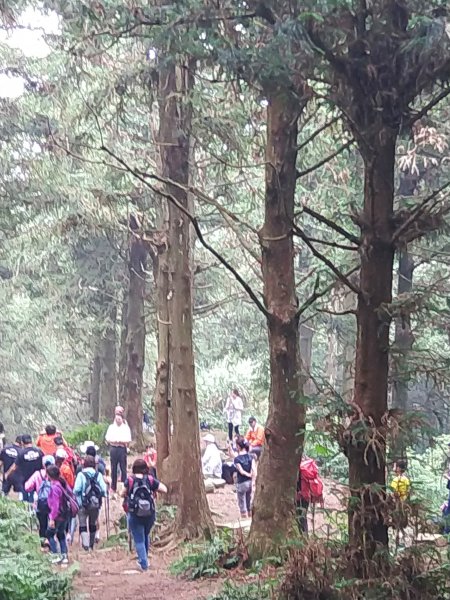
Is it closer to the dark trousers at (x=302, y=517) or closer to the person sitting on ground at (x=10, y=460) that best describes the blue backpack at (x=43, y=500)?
the dark trousers at (x=302, y=517)

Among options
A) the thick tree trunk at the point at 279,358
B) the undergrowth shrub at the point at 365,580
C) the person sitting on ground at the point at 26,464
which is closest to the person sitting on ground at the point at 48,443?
the person sitting on ground at the point at 26,464

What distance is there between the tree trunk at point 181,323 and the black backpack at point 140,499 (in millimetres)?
1933

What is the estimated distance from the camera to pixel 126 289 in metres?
23.8

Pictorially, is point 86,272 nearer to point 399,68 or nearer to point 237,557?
point 237,557

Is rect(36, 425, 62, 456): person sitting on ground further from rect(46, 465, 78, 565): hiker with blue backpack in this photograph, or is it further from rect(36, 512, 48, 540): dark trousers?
rect(46, 465, 78, 565): hiker with blue backpack

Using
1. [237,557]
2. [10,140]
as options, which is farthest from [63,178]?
[237,557]

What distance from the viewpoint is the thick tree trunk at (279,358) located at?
8891 mm

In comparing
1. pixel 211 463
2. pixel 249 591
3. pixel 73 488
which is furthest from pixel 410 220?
pixel 211 463

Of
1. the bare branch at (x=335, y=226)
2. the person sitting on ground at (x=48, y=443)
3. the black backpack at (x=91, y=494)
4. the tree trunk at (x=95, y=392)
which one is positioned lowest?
the black backpack at (x=91, y=494)

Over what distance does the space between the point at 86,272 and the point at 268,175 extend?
15297 millimetres

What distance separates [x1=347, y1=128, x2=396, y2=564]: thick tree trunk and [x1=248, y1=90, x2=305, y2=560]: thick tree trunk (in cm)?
275

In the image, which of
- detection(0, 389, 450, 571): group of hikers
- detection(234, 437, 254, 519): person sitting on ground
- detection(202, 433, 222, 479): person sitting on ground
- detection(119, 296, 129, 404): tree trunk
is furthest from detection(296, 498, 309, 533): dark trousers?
detection(119, 296, 129, 404): tree trunk

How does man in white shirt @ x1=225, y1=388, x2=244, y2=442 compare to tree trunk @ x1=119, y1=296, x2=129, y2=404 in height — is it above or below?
below

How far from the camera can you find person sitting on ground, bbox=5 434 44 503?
14172 mm
